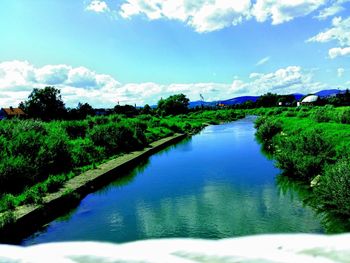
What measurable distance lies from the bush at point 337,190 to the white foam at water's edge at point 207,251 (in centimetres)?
741

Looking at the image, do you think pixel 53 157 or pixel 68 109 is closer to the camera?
pixel 53 157

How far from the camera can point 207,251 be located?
32.6 inches

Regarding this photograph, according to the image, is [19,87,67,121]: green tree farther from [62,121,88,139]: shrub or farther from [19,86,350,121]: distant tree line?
[62,121,88,139]: shrub

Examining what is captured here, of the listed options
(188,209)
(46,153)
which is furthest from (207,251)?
(46,153)

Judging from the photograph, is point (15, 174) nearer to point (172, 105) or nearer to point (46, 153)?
point (46, 153)

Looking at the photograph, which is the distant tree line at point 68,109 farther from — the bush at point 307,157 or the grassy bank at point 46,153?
the bush at point 307,157

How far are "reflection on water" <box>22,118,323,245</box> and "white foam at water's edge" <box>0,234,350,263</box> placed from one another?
6680 mm

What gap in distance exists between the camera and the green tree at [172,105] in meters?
83.2

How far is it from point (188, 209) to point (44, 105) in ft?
Answer: 166

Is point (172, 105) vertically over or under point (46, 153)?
over

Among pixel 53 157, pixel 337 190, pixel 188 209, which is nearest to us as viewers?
pixel 337 190

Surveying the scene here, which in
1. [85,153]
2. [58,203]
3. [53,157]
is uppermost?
[53,157]

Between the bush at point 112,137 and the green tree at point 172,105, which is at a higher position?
the green tree at point 172,105

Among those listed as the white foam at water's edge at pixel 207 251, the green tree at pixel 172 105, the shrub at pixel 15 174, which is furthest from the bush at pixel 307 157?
the green tree at pixel 172 105
